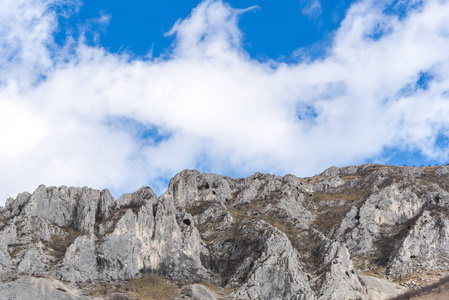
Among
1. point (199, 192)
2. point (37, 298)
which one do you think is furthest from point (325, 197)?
point (37, 298)

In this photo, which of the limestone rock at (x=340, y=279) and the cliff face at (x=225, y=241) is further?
the limestone rock at (x=340, y=279)

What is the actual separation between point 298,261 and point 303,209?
40.9 meters

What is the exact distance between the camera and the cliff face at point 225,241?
10197 cm

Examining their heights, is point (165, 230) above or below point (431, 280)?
above

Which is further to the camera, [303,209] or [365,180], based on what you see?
[365,180]

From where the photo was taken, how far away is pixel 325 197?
527ft

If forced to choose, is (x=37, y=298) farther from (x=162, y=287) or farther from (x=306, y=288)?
(x=306, y=288)

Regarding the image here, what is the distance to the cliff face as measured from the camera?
102m

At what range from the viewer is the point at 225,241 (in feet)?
398

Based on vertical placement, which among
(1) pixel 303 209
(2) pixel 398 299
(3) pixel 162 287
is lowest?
(2) pixel 398 299

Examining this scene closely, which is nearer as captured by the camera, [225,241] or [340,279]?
[340,279]

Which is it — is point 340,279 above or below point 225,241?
below

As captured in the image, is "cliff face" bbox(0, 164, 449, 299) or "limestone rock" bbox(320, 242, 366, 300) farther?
"limestone rock" bbox(320, 242, 366, 300)

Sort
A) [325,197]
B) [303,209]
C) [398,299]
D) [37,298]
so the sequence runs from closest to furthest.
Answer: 1. [37,298]
2. [398,299]
3. [303,209]
4. [325,197]
